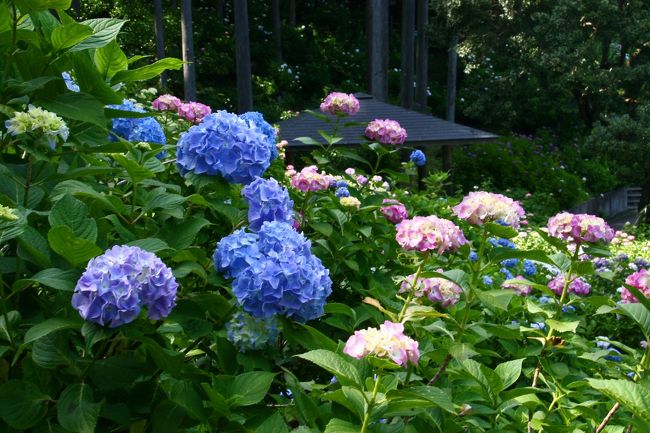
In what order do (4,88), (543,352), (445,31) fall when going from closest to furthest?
(4,88) → (543,352) → (445,31)

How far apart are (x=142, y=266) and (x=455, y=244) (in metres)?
1.00

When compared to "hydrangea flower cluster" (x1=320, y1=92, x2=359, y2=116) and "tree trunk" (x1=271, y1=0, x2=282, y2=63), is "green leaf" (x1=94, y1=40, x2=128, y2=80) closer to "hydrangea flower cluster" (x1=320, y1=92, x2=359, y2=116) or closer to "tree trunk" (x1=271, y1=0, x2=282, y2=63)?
"hydrangea flower cluster" (x1=320, y1=92, x2=359, y2=116)

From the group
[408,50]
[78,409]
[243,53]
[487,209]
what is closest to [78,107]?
[78,409]

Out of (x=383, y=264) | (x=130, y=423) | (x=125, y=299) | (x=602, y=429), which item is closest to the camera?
(x=125, y=299)

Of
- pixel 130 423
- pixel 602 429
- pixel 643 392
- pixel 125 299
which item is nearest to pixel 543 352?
pixel 602 429

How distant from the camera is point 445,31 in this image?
17641 mm

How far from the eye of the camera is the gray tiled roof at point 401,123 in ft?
33.6

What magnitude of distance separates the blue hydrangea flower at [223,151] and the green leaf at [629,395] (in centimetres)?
101

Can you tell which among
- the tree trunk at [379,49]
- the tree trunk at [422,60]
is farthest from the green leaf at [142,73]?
the tree trunk at [422,60]

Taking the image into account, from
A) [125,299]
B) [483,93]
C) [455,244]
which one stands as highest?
[125,299]

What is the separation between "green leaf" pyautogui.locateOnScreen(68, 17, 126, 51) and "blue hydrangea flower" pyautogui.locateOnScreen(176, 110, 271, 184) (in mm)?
304

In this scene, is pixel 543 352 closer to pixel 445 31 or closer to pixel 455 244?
pixel 455 244

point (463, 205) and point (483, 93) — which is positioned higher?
point (463, 205)

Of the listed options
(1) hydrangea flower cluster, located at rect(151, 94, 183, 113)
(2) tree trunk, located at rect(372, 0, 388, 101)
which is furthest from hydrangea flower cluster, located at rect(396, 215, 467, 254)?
(2) tree trunk, located at rect(372, 0, 388, 101)
